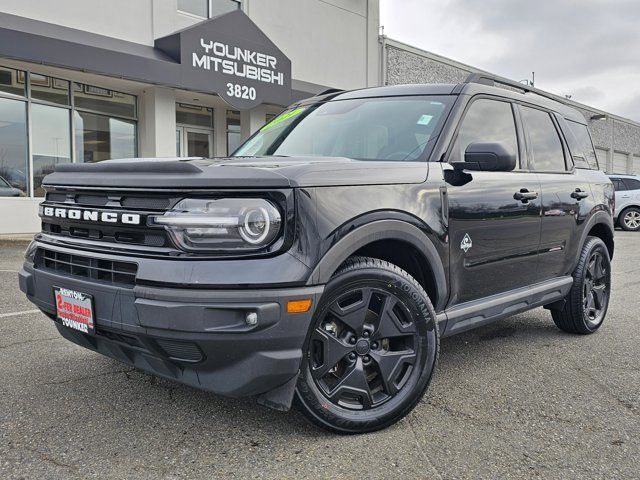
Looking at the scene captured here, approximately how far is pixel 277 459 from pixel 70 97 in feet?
37.4

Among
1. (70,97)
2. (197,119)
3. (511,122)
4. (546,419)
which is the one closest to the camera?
(546,419)

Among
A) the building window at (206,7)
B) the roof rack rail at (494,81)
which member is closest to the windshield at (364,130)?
the roof rack rail at (494,81)

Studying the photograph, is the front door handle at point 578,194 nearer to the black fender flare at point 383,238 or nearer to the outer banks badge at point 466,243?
the outer banks badge at point 466,243

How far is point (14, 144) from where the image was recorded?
36.4ft

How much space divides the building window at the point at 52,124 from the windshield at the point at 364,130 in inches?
344

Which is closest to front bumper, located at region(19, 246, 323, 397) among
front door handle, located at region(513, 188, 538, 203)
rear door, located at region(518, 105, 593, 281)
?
front door handle, located at region(513, 188, 538, 203)

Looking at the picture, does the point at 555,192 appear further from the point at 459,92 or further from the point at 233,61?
the point at 233,61

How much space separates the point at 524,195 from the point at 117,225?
98.4 inches

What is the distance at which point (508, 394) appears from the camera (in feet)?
10.7

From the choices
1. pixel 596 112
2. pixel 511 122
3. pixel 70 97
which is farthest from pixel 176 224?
pixel 596 112

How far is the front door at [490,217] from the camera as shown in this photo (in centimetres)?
316

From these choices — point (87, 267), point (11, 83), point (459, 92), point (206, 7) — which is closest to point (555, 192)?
point (459, 92)

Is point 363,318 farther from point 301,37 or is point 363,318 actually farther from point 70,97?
point 301,37

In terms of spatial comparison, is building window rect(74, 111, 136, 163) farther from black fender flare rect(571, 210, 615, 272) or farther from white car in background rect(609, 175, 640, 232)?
white car in background rect(609, 175, 640, 232)
